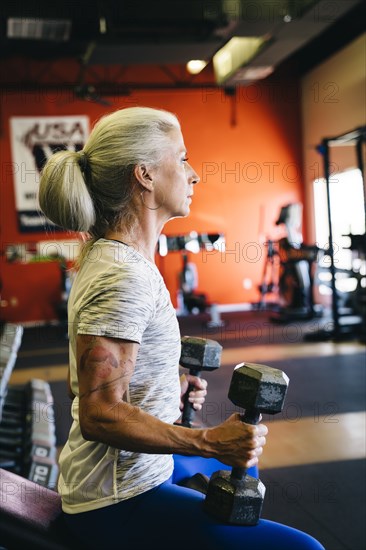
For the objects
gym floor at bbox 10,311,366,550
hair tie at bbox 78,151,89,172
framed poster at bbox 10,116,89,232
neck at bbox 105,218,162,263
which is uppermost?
framed poster at bbox 10,116,89,232

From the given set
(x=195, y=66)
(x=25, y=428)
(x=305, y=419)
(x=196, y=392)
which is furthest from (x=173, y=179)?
(x=195, y=66)

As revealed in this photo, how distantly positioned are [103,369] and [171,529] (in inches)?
12.5

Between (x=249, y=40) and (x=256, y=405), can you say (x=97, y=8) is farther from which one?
(x=256, y=405)

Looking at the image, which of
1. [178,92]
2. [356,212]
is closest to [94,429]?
[356,212]

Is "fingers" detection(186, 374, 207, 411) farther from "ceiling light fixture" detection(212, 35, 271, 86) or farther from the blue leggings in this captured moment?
"ceiling light fixture" detection(212, 35, 271, 86)

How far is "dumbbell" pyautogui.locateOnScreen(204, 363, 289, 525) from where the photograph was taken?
1.03 meters

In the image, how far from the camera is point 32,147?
8766mm

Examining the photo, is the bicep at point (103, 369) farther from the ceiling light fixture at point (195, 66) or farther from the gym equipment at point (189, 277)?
the ceiling light fixture at point (195, 66)

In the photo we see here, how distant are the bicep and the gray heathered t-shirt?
0.05 feet

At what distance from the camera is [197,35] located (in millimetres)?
6434

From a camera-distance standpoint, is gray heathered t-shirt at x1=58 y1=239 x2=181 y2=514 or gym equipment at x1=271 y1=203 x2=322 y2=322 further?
gym equipment at x1=271 y1=203 x2=322 y2=322

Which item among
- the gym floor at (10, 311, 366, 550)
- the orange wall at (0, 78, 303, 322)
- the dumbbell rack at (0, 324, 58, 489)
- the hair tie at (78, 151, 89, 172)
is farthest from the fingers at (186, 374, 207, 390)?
the orange wall at (0, 78, 303, 322)

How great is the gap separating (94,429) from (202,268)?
27.0 ft

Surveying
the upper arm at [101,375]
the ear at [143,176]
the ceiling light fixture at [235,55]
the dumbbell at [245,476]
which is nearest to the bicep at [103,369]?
the upper arm at [101,375]
